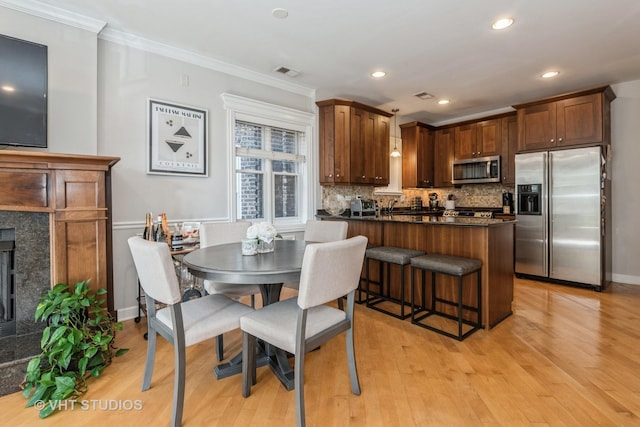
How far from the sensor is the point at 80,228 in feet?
7.49

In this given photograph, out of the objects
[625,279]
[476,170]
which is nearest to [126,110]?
[476,170]

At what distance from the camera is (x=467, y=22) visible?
107 inches

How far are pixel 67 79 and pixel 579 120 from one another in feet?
19.0

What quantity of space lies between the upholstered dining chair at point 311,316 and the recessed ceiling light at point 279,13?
2061 mm

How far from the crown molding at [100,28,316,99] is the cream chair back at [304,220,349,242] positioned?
2018 millimetres

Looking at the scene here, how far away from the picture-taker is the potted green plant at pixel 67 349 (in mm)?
1801

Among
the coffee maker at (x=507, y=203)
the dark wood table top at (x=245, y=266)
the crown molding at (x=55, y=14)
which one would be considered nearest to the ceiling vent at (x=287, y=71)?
the crown molding at (x=55, y=14)

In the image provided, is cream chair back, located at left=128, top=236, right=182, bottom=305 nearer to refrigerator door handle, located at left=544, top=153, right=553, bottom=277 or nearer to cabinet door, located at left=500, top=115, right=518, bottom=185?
refrigerator door handle, located at left=544, top=153, right=553, bottom=277

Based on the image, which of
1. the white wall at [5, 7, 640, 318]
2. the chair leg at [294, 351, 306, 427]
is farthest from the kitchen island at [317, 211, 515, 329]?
the white wall at [5, 7, 640, 318]

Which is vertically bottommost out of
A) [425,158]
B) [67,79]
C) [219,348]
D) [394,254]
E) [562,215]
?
[219,348]

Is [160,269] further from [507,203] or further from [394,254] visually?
[507,203]

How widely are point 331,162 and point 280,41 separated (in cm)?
177

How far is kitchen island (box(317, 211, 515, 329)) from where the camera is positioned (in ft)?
9.28

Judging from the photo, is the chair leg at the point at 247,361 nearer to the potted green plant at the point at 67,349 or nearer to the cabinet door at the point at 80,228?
the potted green plant at the point at 67,349
